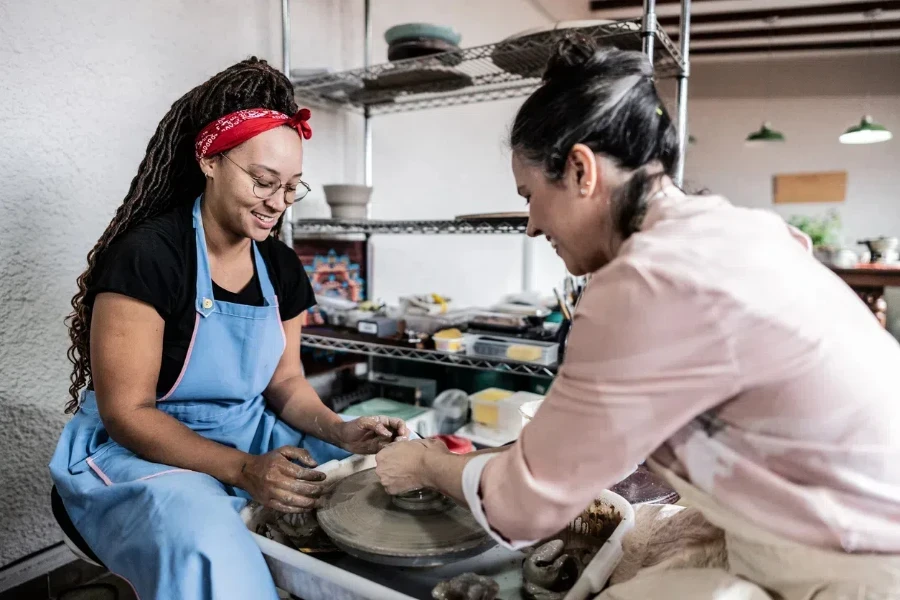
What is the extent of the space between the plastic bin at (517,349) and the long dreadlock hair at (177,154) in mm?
851

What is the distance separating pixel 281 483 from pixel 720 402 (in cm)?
65

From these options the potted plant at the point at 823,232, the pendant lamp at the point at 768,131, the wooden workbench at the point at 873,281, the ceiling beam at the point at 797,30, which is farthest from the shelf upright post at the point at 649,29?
the ceiling beam at the point at 797,30

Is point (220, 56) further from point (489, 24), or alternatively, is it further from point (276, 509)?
point (489, 24)

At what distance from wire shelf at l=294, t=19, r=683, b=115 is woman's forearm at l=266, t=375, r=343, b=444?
1102 millimetres

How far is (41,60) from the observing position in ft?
5.04

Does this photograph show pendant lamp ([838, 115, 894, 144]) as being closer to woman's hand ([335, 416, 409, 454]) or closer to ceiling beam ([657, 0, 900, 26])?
ceiling beam ([657, 0, 900, 26])

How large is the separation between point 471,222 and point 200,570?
122 cm

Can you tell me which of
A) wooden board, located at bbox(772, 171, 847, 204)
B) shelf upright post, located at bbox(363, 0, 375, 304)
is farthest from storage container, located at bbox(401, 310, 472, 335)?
wooden board, located at bbox(772, 171, 847, 204)

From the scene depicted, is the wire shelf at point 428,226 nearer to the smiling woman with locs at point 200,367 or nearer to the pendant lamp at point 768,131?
the smiling woman with locs at point 200,367

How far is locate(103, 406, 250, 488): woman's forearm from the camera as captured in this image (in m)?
1.02

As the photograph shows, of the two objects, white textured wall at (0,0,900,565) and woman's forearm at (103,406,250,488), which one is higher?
white textured wall at (0,0,900,565)

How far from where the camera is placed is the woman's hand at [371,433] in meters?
1.15

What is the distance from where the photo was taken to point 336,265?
7.98ft

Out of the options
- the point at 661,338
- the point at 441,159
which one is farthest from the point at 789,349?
the point at 441,159
